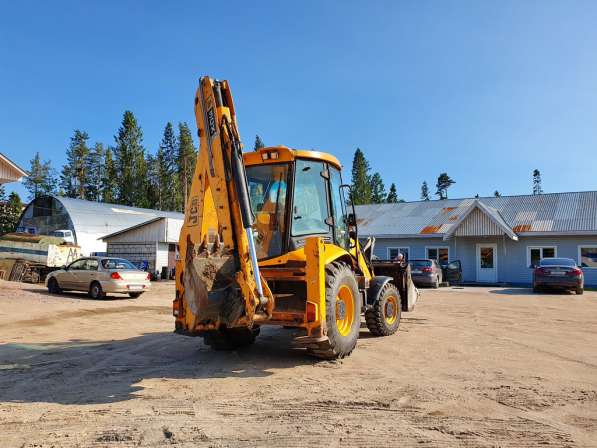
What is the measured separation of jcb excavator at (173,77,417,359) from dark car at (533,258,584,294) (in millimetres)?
15605

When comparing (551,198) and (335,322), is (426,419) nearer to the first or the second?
(335,322)

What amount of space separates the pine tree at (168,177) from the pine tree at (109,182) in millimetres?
5964

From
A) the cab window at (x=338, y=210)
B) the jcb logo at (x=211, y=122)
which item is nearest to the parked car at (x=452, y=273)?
the cab window at (x=338, y=210)

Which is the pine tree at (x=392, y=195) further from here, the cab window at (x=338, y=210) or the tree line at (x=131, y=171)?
the cab window at (x=338, y=210)

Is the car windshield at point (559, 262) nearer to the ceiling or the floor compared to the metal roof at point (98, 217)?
nearer to the floor

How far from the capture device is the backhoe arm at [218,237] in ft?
17.9

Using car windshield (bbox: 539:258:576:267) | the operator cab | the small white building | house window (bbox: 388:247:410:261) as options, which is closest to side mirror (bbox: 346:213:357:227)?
the operator cab

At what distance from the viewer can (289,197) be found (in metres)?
6.78

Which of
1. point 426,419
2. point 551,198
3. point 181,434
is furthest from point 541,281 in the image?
point 181,434

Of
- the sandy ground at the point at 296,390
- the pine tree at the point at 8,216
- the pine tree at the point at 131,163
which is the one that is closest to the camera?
the sandy ground at the point at 296,390

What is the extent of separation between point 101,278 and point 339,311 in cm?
1280

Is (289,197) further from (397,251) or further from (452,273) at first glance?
(397,251)

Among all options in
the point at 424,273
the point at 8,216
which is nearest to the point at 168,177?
the point at 8,216

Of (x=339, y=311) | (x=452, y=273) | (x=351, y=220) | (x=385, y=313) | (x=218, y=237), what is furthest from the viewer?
(x=452, y=273)
